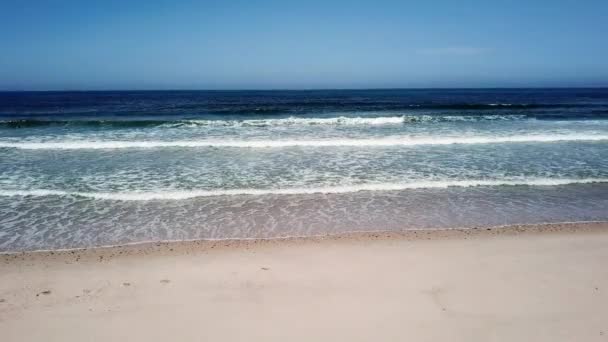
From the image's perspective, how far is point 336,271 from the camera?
5.27 metres

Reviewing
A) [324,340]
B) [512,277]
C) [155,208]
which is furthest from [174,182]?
[512,277]

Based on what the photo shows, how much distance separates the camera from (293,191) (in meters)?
9.23

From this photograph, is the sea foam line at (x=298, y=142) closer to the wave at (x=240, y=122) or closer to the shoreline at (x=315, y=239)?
the wave at (x=240, y=122)

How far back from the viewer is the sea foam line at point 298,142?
52.6ft

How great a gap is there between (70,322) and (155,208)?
13.3 ft

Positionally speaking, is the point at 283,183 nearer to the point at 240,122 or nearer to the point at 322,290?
the point at 322,290

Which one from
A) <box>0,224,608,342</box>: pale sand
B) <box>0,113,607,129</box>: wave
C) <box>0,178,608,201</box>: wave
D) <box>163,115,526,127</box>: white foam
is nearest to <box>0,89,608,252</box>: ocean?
<box>0,178,608,201</box>: wave

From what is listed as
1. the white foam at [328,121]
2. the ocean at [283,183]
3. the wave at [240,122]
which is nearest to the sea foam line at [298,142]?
the ocean at [283,183]

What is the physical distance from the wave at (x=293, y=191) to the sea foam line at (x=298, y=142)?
6429 millimetres

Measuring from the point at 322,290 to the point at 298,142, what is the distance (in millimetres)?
12231

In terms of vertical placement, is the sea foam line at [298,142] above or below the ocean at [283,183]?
above

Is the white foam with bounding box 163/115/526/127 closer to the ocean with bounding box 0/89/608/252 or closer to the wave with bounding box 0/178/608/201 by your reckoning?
the ocean with bounding box 0/89/608/252

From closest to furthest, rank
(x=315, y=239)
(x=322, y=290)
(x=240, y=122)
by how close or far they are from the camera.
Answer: (x=322, y=290) < (x=315, y=239) < (x=240, y=122)

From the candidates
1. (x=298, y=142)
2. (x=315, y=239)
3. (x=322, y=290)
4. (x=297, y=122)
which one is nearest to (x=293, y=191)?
(x=315, y=239)
